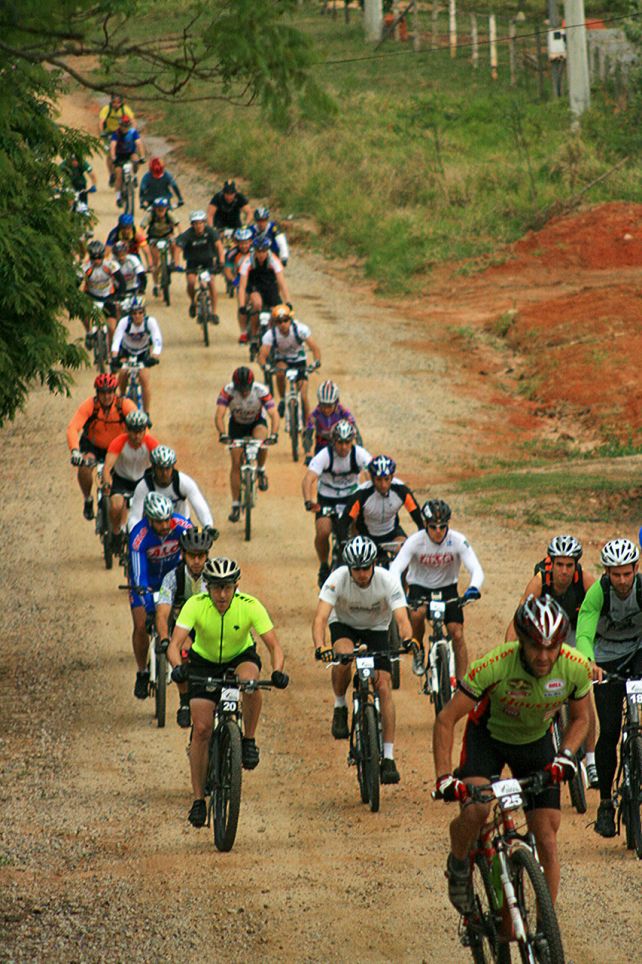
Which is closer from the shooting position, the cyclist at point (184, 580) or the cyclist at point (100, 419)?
the cyclist at point (184, 580)

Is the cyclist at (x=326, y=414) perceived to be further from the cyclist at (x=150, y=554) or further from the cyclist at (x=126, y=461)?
the cyclist at (x=150, y=554)

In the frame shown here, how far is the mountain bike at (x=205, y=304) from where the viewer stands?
3017 cm

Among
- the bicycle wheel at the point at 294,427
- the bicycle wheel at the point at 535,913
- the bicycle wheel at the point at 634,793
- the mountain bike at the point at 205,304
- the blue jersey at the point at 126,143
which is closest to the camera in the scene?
the bicycle wheel at the point at 535,913

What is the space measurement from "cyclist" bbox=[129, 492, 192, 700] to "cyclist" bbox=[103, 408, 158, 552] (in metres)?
2.91

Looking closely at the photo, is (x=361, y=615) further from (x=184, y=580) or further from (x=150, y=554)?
(x=150, y=554)

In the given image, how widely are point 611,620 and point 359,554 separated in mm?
2278

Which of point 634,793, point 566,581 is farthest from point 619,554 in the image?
point 634,793

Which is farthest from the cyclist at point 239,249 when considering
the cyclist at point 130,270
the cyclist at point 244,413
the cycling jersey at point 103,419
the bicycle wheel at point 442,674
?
the bicycle wheel at point 442,674

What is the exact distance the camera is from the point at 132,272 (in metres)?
27.9

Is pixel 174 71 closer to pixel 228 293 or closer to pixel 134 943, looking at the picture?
pixel 134 943

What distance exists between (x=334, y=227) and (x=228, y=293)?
7.00 meters

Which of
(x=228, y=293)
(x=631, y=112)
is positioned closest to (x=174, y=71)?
(x=228, y=293)

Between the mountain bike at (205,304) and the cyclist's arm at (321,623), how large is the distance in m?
18.2

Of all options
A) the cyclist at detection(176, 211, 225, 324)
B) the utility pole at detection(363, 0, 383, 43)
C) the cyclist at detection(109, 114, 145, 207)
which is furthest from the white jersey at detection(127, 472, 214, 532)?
the utility pole at detection(363, 0, 383, 43)
